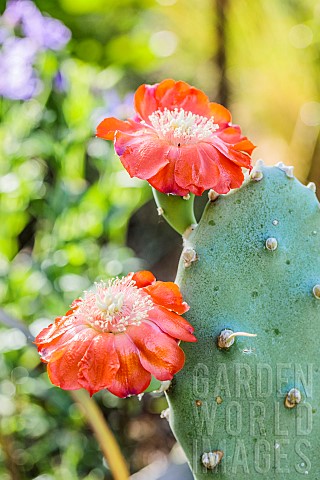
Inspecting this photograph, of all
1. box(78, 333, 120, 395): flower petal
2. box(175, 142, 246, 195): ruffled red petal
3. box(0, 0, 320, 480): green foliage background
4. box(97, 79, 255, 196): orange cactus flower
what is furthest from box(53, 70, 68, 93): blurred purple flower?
box(78, 333, 120, 395): flower petal

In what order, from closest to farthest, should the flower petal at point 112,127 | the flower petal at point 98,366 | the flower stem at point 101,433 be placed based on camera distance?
the flower petal at point 98,366 → the flower petal at point 112,127 → the flower stem at point 101,433

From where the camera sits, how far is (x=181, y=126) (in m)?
0.57

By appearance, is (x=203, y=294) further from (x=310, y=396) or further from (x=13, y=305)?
(x=13, y=305)

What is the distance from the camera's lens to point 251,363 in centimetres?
56

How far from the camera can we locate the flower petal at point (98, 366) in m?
0.46

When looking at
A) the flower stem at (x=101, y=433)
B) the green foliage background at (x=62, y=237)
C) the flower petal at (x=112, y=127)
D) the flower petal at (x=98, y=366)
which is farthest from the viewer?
the green foliage background at (x=62, y=237)

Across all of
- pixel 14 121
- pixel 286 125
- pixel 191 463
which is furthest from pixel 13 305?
pixel 286 125

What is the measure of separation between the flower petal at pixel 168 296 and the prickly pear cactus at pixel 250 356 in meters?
0.04

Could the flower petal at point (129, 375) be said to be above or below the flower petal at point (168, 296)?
below

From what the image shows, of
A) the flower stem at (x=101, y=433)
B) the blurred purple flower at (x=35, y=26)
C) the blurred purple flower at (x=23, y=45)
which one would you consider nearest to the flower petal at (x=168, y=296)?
the flower stem at (x=101, y=433)

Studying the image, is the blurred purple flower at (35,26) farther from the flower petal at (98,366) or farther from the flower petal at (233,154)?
the flower petal at (98,366)

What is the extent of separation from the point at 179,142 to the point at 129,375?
0.67ft

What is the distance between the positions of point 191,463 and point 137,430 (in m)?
1.17

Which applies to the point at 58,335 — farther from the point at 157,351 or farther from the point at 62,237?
the point at 62,237
